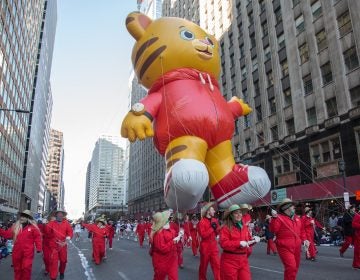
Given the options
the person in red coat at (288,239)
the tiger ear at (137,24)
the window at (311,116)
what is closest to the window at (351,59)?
the window at (311,116)

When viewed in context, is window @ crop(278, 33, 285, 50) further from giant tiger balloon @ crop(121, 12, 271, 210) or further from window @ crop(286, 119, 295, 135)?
giant tiger balloon @ crop(121, 12, 271, 210)

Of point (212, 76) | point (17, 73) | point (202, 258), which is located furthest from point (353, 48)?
point (17, 73)

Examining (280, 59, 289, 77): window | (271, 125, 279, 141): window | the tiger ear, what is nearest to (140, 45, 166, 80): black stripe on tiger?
the tiger ear

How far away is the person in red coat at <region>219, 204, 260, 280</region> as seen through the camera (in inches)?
211

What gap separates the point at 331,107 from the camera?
74.2ft

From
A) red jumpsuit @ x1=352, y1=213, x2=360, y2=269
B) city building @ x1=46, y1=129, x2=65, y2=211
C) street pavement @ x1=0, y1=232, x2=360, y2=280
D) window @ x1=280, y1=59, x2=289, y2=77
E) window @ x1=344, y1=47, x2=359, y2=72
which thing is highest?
city building @ x1=46, y1=129, x2=65, y2=211

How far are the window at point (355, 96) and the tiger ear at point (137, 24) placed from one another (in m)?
14.8

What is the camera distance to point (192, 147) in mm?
8578

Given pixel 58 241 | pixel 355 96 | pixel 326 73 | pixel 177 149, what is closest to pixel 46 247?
pixel 58 241

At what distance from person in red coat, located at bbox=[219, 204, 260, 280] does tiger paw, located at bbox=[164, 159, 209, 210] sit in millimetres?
1973

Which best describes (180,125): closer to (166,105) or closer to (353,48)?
(166,105)

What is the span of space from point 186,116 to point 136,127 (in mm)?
1231

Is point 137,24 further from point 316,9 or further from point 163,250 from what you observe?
point 316,9

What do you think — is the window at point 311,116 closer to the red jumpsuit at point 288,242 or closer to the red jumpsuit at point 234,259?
the red jumpsuit at point 288,242
